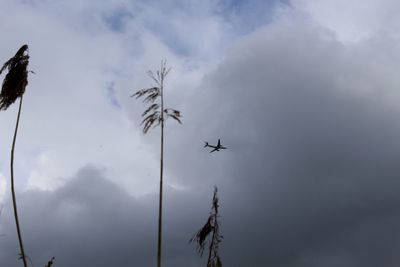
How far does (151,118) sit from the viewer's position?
1381 cm

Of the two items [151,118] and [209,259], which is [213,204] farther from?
[151,118]

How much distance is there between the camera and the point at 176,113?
14.2m

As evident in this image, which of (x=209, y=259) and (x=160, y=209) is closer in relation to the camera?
(x=160, y=209)

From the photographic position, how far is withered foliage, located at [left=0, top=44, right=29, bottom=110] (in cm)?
1311

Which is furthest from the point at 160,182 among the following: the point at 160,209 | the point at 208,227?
the point at 208,227

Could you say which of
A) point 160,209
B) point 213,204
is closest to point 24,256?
point 160,209

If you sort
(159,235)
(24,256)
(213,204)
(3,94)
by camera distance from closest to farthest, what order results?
(24,256) → (159,235) → (3,94) → (213,204)

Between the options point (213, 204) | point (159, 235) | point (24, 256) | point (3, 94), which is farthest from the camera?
point (213, 204)

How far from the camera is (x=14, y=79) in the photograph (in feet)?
43.7

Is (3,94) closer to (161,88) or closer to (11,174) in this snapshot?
(11,174)

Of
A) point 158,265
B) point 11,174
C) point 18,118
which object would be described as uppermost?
point 18,118

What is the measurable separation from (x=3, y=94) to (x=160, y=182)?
438 centimetres

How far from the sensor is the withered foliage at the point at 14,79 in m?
13.1

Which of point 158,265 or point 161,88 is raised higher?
point 161,88
